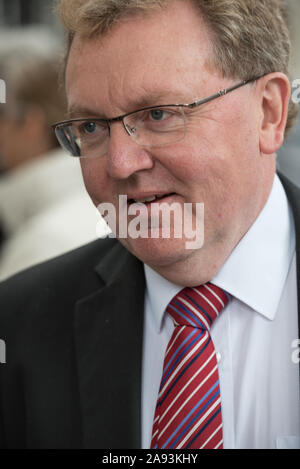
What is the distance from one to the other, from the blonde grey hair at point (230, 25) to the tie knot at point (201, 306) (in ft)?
1.47

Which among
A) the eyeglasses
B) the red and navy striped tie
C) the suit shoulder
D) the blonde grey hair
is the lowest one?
the red and navy striped tie

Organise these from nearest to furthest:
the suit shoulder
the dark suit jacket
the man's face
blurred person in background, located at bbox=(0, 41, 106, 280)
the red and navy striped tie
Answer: the man's face, the red and navy striped tie, the dark suit jacket, the suit shoulder, blurred person in background, located at bbox=(0, 41, 106, 280)

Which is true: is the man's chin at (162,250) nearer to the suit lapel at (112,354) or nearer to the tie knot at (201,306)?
the tie knot at (201,306)

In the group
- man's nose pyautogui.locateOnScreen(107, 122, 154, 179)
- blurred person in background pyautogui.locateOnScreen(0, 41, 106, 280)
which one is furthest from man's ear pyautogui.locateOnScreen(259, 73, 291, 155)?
blurred person in background pyautogui.locateOnScreen(0, 41, 106, 280)

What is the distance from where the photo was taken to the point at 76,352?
1589mm

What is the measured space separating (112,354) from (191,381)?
0.71ft

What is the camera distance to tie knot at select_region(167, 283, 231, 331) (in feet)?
4.82

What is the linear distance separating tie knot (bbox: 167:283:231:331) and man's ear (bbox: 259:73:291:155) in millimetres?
315

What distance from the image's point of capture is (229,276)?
147cm

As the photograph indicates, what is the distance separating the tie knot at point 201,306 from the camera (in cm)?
147

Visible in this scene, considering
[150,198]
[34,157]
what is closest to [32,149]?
[34,157]

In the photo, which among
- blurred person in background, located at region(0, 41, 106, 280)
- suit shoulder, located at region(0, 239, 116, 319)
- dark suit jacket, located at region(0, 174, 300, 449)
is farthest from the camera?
blurred person in background, located at region(0, 41, 106, 280)

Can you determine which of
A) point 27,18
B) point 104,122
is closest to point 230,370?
point 104,122

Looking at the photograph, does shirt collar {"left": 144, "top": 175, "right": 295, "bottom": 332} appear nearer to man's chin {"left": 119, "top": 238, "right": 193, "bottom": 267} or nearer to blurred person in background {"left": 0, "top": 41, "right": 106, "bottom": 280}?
man's chin {"left": 119, "top": 238, "right": 193, "bottom": 267}
